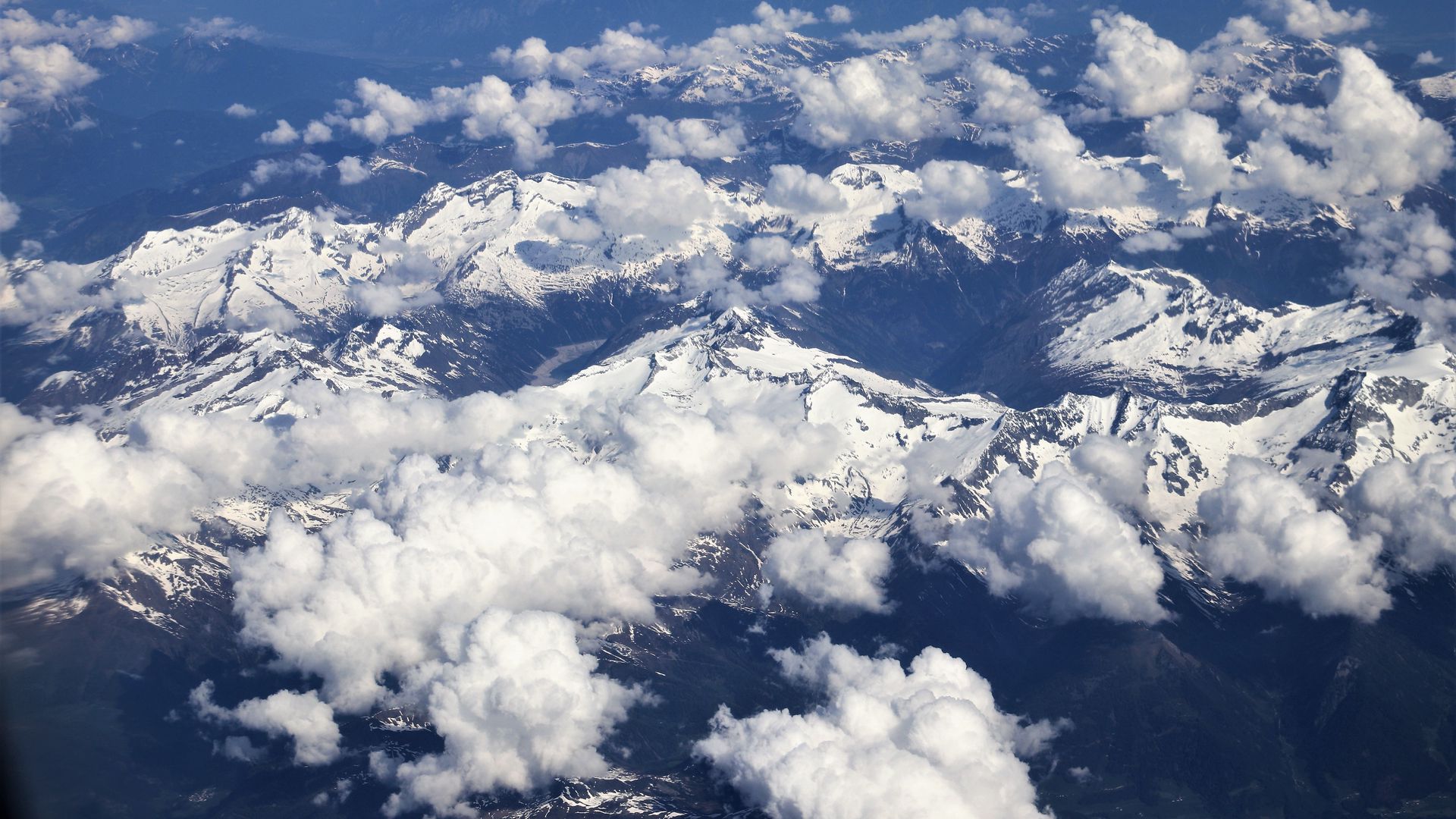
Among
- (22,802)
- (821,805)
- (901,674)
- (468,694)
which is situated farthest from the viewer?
(901,674)

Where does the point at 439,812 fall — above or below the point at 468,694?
below

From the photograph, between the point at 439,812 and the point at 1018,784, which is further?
the point at 439,812

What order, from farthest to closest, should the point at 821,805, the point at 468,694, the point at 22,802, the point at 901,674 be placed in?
1. the point at 901,674
2. the point at 468,694
3. the point at 821,805
4. the point at 22,802

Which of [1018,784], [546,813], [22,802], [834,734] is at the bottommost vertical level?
Answer: [546,813]

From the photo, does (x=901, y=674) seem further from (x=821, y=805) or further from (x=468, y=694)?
(x=468, y=694)

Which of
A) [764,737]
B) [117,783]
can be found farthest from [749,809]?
[117,783]

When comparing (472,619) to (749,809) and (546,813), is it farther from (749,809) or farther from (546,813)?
(749,809)

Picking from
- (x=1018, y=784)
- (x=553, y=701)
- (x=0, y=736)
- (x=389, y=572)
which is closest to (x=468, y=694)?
(x=553, y=701)

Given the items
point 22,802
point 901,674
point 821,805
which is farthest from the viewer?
point 901,674

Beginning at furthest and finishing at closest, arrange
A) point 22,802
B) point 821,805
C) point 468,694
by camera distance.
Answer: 1. point 468,694
2. point 821,805
3. point 22,802
